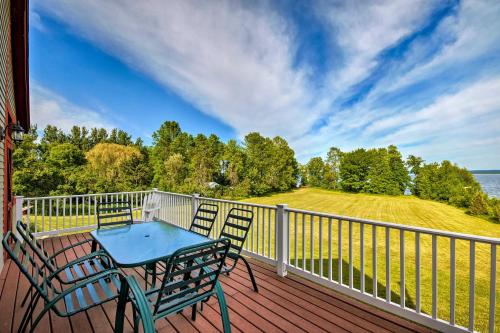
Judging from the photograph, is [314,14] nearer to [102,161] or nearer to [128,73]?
[128,73]

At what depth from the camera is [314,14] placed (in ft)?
30.7

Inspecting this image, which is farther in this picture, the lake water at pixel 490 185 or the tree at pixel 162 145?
the tree at pixel 162 145

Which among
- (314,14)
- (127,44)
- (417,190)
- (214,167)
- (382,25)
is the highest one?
(314,14)

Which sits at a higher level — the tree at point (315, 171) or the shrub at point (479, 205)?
the tree at point (315, 171)

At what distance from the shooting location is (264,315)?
239 cm

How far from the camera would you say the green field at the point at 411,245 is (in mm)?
4930

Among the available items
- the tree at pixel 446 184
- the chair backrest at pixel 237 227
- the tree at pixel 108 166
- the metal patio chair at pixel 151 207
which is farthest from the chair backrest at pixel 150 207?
the tree at pixel 446 184

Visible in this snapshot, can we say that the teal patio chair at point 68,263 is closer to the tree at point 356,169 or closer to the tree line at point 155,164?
the tree line at point 155,164

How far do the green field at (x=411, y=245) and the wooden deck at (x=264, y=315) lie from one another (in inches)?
21.9

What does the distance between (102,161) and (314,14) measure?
21.1 meters

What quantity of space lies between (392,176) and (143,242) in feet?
104

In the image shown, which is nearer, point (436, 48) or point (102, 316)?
point (102, 316)

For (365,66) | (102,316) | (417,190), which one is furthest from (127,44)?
(417,190)

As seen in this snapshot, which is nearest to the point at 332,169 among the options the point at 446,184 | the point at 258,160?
the point at 258,160
